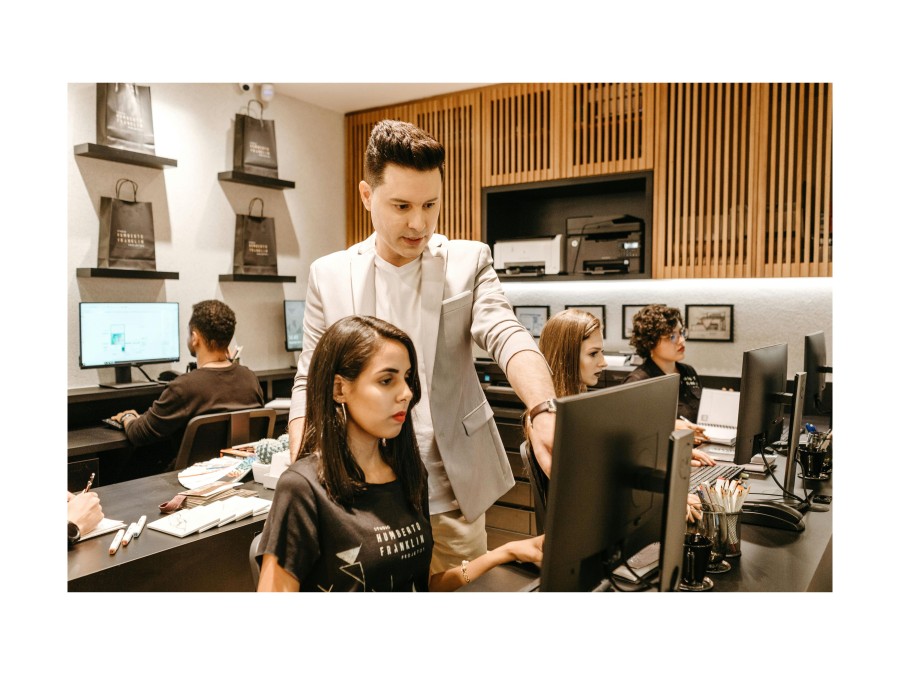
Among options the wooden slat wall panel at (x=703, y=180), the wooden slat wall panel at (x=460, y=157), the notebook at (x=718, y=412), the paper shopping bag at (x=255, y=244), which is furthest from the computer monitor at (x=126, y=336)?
the wooden slat wall panel at (x=703, y=180)

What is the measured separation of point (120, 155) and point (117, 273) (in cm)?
65

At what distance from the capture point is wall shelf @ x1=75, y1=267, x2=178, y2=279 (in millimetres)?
3684

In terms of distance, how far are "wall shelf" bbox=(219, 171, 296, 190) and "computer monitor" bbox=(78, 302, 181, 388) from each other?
0.97m

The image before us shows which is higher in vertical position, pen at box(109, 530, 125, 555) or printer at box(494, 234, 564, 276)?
printer at box(494, 234, 564, 276)

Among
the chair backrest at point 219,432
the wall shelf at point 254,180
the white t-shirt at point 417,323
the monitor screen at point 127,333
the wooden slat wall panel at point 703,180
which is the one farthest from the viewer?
the wall shelf at point 254,180

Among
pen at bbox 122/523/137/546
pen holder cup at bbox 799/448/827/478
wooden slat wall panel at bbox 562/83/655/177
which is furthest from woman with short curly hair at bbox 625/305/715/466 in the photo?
pen at bbox 122/523/137/546

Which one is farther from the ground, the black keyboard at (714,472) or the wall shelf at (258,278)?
the wall shelf at (258,278)

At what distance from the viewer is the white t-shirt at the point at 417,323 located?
181cm

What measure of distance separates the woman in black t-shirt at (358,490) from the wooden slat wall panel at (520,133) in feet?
11.3

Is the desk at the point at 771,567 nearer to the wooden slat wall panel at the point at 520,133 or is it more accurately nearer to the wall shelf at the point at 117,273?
the wall shelf at the point at 117,273

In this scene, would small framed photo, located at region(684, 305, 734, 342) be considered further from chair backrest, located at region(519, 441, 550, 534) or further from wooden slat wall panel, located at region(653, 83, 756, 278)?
chair backrest, located at region(519, 441, 550, 534)
